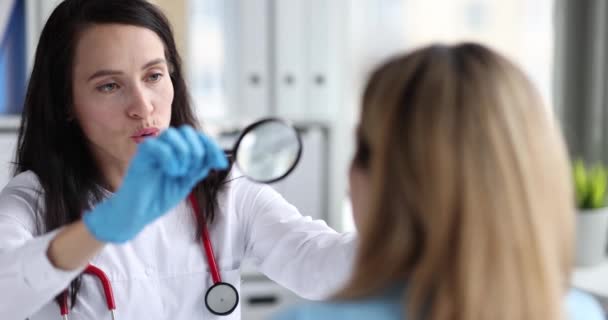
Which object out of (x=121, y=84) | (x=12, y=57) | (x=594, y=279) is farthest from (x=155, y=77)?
(x=12, y=57)

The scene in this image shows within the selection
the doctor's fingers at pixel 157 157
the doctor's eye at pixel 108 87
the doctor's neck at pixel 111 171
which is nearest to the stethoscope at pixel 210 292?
the doctor's neck at pixel 111 171

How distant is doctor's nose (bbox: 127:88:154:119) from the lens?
1207 mm

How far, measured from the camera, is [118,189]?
1258 millimetres

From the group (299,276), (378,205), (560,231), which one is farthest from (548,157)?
(299,276)

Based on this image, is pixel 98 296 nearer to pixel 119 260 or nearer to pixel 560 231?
pixel 119 260

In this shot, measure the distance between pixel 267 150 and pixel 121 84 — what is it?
0.32 metres

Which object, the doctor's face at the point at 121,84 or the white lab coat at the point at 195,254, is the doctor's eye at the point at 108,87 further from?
the white lab coat at the point at 195,254

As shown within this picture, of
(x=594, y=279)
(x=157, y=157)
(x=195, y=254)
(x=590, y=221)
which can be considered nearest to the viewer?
(x=157, y=157)

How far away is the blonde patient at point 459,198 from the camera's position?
74 cm

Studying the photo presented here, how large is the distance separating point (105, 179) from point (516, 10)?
2266mm

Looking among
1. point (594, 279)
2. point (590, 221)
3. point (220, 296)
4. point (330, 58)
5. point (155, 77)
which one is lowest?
point (594, 279)

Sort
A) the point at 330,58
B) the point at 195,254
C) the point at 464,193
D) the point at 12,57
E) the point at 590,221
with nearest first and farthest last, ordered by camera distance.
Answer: the point at 464,193, the point at 195,254, the point at 590,221, the point at 12,57, the point at 330,58

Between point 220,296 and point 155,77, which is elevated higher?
point 155,77

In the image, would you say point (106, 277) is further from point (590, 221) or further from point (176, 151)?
point (590, 221)
